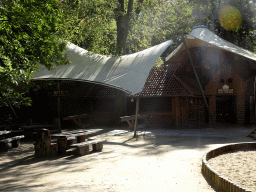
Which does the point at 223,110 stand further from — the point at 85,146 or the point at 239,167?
the point at 239,167

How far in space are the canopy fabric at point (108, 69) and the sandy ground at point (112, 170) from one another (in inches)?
126

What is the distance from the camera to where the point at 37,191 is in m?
4.42

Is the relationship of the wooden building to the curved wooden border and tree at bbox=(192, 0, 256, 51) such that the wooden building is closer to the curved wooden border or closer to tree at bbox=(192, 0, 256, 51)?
the curved wooden border

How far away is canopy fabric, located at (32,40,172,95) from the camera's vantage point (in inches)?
447

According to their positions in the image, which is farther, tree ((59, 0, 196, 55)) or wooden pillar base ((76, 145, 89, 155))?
tree ((59, 0, 196, 55))

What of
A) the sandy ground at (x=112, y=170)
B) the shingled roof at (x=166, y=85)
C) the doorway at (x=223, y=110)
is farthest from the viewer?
the doorway at (x=223, y=110)

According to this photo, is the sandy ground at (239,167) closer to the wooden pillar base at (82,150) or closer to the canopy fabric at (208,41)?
the wooden pillar base at (82,150)

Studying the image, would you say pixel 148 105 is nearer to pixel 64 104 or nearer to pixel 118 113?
pixel 118 113

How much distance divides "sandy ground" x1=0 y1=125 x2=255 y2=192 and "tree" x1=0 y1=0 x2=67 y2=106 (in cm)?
243

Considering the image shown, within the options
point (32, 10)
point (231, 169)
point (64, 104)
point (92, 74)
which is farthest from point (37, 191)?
point (64, 104)

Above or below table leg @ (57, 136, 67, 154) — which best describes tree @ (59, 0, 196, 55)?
above

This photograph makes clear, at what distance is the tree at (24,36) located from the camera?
760 centimetres

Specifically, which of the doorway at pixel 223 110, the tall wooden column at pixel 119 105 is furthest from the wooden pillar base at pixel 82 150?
the doorway at pixel 223 110

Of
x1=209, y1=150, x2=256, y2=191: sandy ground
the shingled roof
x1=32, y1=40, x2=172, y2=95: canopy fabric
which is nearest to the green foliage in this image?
the shingled roof
